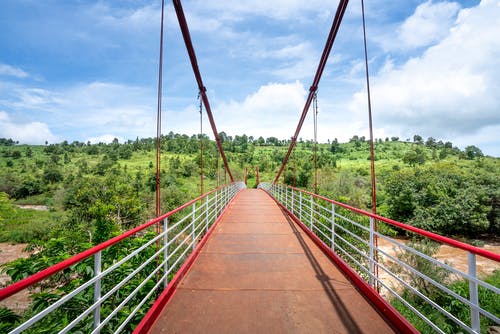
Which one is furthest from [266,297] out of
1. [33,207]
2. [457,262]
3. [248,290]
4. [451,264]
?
[33,207]

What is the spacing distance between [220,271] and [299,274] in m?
1.14

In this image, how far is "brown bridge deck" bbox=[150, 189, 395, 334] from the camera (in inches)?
95.5

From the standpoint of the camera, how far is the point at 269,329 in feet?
7.75

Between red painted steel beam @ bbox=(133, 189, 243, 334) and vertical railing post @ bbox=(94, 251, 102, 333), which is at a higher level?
vertical railing post @ bbox=(94, 251, 102, 333)

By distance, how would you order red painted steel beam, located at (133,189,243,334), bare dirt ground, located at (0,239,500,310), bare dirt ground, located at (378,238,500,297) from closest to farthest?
red painted steel beam, located at (133,189,243,334), bare dirt ground, located at (378,238,500,297), bare dirt ground, located at (0,239,500,310)

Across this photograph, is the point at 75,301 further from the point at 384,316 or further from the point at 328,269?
the point at 384,316

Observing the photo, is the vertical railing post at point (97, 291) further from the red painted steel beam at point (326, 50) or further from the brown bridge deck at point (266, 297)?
the red painted steel beam at point (326, 50)

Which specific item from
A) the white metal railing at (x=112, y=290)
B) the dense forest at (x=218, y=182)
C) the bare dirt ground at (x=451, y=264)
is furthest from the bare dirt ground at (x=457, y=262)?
the white metal railing at (x=112, y=290)

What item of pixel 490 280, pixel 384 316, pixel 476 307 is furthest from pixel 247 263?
pixel 490 280

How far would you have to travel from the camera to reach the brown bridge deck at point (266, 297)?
243 cm

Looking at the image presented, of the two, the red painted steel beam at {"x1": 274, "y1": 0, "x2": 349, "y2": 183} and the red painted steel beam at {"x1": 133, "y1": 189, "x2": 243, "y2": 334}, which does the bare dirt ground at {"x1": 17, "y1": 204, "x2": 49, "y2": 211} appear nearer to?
the red painted steel beam at {"x1": 274, "y1": 0, "x2": 349, "y2": 183}

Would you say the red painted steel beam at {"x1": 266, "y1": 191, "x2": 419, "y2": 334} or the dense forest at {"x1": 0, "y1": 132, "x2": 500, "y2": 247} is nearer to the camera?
the red painted steel beam at {"x1": 266, "y1": 191, "x2": 419, "y2": 334}

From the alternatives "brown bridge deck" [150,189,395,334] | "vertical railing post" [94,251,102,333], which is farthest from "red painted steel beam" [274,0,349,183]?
"vertical railing post" [94,251,102,333]

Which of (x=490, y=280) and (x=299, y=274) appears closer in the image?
(x=299, y=274)
